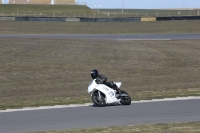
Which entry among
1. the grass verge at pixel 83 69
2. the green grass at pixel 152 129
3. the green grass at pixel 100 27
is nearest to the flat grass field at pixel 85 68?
the grass verge at pixel 83 69

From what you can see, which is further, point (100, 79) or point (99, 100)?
point (100, 79)

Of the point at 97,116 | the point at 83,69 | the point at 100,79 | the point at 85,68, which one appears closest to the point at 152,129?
the point at 97,116

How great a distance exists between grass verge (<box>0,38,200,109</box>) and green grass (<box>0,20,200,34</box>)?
16.5 m

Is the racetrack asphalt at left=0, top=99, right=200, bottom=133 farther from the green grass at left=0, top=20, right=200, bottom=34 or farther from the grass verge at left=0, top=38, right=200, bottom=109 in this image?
the green grass at left=0, top=20, right=200, bottom=34

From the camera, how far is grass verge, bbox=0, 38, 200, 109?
18.9 meters

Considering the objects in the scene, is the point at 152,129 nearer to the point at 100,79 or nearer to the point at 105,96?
the point at 105,96

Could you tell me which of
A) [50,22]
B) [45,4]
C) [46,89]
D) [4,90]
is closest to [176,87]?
[46,89]

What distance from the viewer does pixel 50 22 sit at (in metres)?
65.6

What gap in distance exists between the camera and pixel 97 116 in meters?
13.2

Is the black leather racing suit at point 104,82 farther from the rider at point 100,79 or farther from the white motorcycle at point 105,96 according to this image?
the white motorcycle at point 105,96

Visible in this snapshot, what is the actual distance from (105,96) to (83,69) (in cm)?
1057

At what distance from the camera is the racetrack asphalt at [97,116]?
39.3 feet

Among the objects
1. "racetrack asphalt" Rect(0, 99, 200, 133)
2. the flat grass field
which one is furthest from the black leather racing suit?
the flat grass field

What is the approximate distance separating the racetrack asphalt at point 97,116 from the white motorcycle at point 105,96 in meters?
0.20
